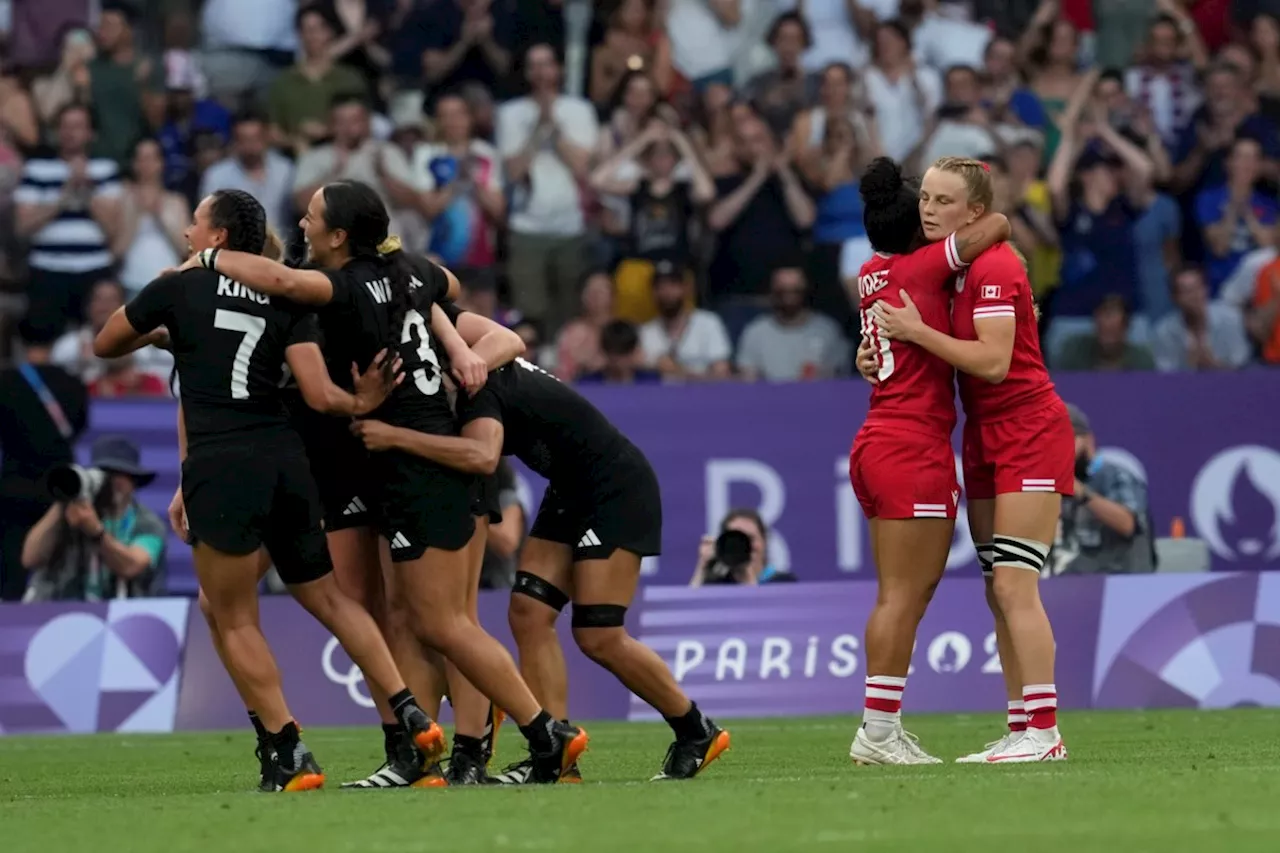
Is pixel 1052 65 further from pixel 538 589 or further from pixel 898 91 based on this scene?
pixel 538 589

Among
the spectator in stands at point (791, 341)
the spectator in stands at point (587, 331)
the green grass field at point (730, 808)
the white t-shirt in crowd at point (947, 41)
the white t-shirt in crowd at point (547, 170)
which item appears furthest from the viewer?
the white t-shirt in crowd at point (947, 41)

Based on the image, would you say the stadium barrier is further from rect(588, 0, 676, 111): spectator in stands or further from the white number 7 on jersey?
rect(588, 0, 676, 111): spectator in stands

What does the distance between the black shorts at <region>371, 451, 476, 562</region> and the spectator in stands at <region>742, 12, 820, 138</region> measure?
10605mm

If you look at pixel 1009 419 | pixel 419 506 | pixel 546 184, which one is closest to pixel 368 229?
pixel 419 506

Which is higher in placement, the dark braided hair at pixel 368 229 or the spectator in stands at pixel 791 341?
the dark braided hair at pixel 368 229

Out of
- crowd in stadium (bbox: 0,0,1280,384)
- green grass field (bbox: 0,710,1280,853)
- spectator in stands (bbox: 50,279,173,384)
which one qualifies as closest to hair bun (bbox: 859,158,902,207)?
green grass field (bbox: 0,710,1280,853)

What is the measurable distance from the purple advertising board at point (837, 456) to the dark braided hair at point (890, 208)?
272 inches

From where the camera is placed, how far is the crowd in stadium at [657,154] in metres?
18.3

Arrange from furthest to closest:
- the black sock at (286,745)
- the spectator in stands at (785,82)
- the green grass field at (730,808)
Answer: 1. the spectator in stands at (785,82)
2. the black sock at (286,745)
3. the green grass field at (730,808)

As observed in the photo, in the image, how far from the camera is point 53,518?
15.8m

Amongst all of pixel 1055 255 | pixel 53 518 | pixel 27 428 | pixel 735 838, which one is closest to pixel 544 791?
pixel 735 838

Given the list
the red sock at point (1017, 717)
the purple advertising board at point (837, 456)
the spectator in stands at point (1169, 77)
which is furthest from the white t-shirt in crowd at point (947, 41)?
the red sock at point (1017, 717)

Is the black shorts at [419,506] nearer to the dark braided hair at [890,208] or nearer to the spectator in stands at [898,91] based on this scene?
Answer: the dark braided hair at [890,208]

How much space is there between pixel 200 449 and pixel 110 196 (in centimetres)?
960
